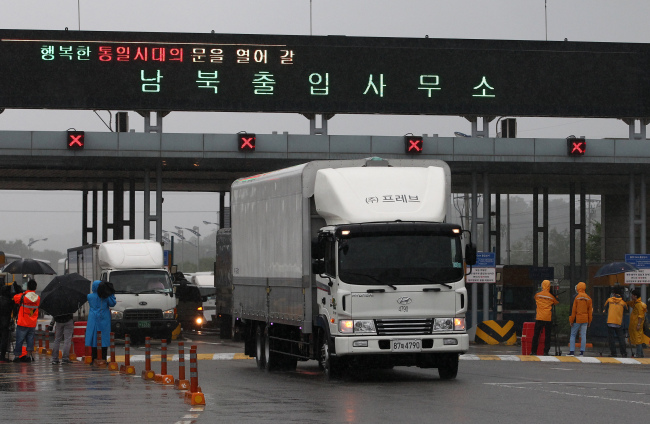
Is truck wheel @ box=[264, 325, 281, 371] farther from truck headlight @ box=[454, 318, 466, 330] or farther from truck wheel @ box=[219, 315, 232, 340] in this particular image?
truck wheel @ box=[219, 315, 232, 340]

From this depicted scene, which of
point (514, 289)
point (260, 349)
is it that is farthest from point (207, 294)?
point (260, 349)

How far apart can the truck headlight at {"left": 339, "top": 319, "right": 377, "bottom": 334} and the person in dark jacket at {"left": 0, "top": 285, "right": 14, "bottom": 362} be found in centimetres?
1025

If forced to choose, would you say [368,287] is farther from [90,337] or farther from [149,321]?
[149,321]

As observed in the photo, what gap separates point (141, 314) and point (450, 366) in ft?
53.4

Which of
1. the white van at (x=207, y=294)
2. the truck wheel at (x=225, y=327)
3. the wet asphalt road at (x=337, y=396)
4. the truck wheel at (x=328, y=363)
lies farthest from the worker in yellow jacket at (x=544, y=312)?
the white van at (x=207, y=294)

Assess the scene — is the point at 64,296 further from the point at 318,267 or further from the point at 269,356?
the point at 318,267

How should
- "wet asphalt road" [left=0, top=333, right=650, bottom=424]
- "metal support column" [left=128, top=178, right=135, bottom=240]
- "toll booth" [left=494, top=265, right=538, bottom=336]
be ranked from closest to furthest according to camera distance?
"wet asphalt road" [left=0, top=333, right=650, bottom=424] → "metal support column" [left=128, top=178, right=135, bottom=240] → "toll booth" [left=494, top=265, right=538, bottom=336]

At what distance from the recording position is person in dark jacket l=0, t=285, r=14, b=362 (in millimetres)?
26062

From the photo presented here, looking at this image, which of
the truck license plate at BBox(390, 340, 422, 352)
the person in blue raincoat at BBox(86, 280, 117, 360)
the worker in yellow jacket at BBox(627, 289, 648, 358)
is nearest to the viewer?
the truck license plate at BBox(390, 340, 422, 352)

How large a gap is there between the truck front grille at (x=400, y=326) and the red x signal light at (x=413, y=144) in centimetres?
1656

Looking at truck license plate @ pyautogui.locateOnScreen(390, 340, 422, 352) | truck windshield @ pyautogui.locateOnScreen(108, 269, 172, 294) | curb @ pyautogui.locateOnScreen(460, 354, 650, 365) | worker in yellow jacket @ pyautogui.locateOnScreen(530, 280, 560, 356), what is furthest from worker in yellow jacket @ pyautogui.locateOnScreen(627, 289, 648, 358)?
truck windshield @ pyautogui.locateOnScreen(108, 269, 172, 294)

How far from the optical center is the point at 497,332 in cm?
3431

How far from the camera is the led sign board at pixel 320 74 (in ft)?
116

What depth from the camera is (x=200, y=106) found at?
1409 inches
